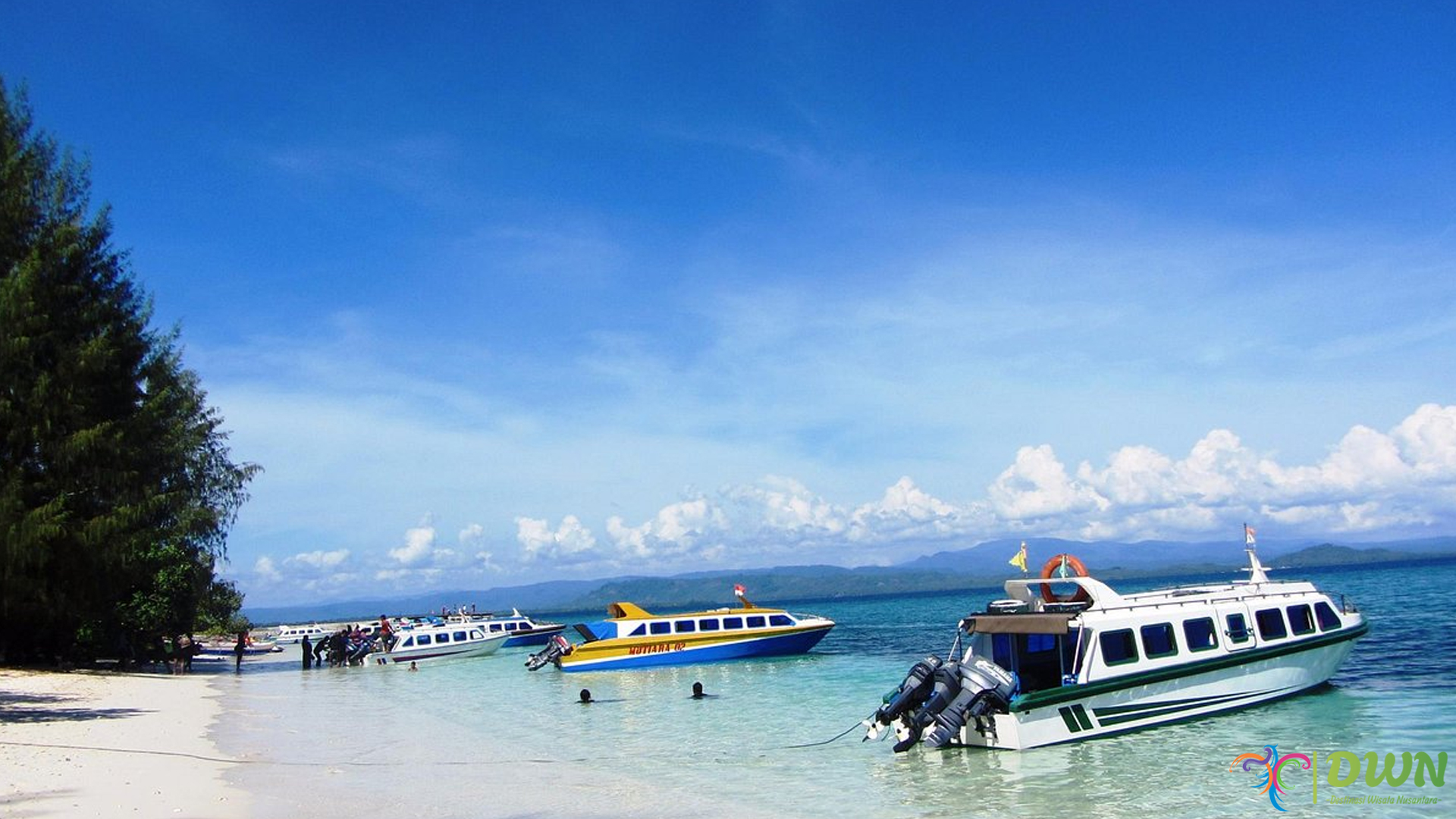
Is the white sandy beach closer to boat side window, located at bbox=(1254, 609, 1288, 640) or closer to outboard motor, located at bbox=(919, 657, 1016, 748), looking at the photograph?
outboard motor, located at bbox=(919, 657, 1016, 748)

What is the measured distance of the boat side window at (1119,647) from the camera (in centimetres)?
1916

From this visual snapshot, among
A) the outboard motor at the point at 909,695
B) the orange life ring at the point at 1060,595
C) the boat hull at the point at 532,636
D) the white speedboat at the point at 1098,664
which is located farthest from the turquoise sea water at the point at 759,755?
the boat hull at the point at 532,636

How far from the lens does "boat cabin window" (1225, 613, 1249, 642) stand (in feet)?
69.6

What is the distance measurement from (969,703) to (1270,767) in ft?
16.3

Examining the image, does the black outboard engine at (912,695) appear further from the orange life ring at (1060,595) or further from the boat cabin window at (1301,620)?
the boat cabin window at (1301,620)

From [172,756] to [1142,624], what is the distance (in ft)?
62.1

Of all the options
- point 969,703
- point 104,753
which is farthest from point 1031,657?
point 104,753

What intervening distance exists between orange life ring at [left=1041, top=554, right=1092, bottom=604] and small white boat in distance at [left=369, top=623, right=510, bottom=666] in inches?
1574

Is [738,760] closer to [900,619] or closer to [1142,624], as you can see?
[1142,624]

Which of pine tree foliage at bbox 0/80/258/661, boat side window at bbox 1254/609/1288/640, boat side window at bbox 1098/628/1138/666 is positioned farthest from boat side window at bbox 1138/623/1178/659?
pine tree foliage at bbox 0/80/258/661

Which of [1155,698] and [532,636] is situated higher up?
[532,636]

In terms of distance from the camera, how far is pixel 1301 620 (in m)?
22.9

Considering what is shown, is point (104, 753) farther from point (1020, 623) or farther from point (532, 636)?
point (532, 636)

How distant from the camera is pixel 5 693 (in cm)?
2489
